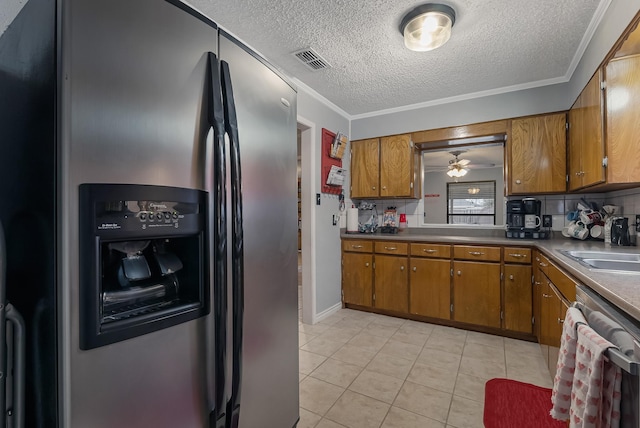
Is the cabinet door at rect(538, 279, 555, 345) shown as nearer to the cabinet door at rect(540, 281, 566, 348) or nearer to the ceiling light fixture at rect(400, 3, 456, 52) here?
the cabinet door at rect(540, 281, 566, 348)

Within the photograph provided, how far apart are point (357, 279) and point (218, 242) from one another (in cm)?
286

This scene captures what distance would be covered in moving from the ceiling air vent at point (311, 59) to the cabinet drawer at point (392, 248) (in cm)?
193

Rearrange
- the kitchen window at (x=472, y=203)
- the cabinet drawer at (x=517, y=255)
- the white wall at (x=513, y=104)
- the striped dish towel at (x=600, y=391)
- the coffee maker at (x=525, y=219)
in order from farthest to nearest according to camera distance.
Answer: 1. the kitchen window at (x=472, y=203)
2. the coffee maker at (x=525, y=219)
3. the cabinet drawer at (x=517, y=255)
4. the white wall at (x=513, y=104)
5. the striped dish towel at (x=600, y=391)

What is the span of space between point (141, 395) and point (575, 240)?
11.0ft

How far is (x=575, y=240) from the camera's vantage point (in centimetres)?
269

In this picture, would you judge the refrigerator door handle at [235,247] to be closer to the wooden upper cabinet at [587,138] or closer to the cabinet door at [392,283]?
the wooden upper cabinet at [587,138]

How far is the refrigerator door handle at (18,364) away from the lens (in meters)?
0.70

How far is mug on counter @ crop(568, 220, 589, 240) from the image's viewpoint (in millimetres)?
2606

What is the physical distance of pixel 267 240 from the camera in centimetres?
120

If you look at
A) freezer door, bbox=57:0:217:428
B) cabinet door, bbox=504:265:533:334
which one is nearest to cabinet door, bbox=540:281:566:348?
cabinet door, bbox=504:265:533:334

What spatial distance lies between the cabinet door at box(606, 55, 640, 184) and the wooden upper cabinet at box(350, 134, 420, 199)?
1.84 m

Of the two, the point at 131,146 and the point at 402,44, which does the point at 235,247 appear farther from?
the point at 402,44

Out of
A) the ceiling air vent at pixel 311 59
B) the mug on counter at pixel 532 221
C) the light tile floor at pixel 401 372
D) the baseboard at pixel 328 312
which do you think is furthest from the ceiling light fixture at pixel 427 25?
the baseboard at pixel 328 312

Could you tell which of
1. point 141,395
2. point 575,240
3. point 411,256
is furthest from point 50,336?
point 575,240
